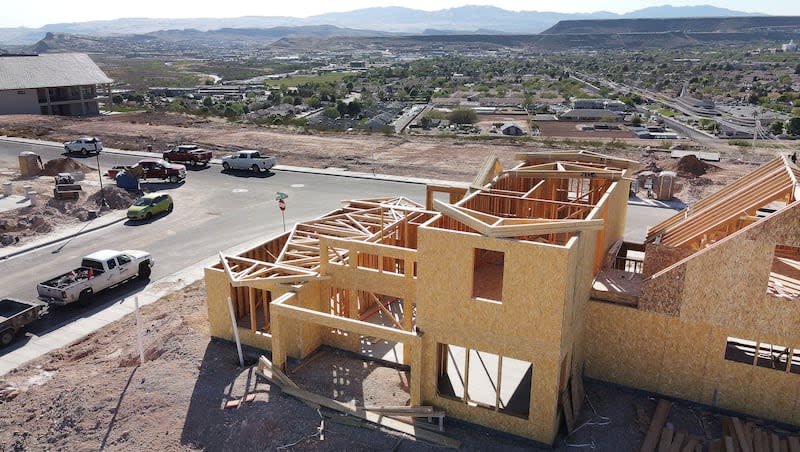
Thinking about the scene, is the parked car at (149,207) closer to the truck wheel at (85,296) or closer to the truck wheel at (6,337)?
the truck wheel at (85,296)

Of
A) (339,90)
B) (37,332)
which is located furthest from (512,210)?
(339,90)

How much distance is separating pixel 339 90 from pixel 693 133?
82854 millimetres

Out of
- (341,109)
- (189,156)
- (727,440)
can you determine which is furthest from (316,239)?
(341,109)

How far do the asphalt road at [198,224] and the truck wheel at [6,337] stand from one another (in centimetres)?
104

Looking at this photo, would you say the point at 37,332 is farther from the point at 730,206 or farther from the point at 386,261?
the point at 730,206

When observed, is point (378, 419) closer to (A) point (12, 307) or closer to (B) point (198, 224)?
(A) point (12, 307)

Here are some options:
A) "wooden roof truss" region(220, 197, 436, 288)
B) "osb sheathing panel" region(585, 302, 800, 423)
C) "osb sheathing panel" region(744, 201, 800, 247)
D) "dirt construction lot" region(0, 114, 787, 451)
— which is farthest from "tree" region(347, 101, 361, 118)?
"osb sheathing panel" region(744, 201, 800, 247)

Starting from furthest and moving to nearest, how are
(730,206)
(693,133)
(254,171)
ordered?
(693,133) < (254,171) < (730,206)

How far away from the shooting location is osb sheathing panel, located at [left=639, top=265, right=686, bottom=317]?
16859mm

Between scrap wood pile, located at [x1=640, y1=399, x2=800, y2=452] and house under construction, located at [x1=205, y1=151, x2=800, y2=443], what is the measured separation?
38.8 inches

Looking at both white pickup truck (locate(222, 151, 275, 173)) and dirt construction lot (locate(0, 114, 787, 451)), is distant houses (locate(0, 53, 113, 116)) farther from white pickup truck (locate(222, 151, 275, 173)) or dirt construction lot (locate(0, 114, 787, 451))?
dirt construction lot (locate(0, 114, 787, 451))

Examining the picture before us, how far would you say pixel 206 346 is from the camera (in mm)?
21156

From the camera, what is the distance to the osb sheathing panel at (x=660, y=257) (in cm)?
1850

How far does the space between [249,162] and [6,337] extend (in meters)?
29.7
